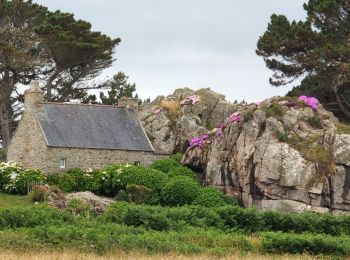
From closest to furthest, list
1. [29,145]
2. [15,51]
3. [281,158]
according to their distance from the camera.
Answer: [281,158] < [29,145] < [15,51]

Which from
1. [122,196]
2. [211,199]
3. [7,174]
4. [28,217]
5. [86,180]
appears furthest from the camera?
[86,180]

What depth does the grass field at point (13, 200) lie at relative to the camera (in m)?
48.7

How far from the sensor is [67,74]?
70750mm

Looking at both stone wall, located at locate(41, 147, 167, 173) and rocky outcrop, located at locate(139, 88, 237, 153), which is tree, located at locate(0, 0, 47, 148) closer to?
rocky outcrop, located at locate(139, 88, 237, 153)

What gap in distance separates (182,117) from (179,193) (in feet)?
35.2

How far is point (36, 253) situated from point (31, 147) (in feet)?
90.3

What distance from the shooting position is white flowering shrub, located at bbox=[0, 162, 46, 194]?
2061 inches

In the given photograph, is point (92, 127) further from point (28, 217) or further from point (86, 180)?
point (28, 217)

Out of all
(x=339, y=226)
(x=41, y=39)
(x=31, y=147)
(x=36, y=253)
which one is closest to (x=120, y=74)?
(x=41, y=39)

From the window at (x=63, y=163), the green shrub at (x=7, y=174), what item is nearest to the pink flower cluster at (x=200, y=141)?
the window at (x=63, y=163)

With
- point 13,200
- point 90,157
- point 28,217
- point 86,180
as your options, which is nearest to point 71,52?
point 90,157

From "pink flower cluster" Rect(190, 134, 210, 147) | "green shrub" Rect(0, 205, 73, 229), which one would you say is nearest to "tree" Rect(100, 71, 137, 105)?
"pink flower cluster" Rect(190, 134, 210, 147)

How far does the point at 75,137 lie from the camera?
5669 centimetres

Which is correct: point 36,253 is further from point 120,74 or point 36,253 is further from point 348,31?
point 120,74
